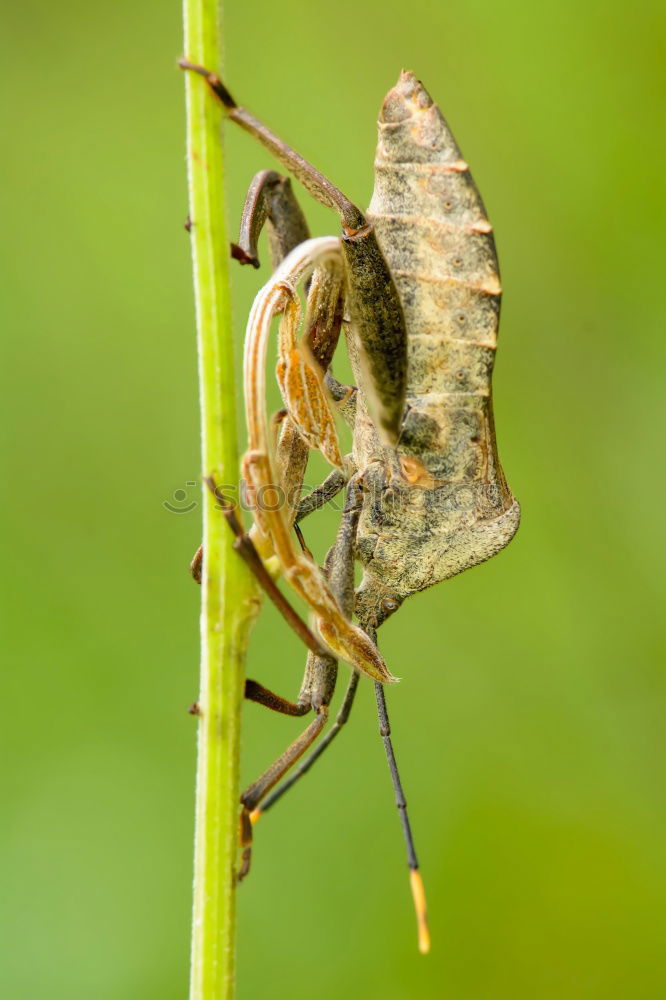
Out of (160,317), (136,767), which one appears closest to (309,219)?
(160,317)

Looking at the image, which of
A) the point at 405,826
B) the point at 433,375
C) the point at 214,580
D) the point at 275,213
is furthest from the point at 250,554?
the point at 275,213

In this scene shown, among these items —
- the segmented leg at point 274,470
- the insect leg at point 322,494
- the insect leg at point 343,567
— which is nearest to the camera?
the segmented leg at point 274,470

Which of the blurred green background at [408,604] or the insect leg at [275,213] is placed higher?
the insect leg at [275,213]

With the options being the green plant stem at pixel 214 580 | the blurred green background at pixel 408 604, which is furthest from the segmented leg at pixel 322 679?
the blurred green background at pixel 408 604

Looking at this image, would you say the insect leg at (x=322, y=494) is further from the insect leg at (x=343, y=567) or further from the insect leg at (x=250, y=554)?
the insect leg at (x=250, y=554)

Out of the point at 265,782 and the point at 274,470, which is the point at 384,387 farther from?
the point at 265,782

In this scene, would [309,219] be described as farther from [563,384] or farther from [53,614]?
[53,614]
